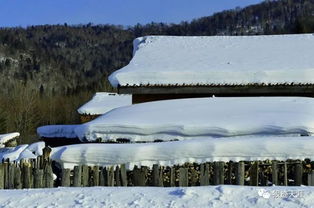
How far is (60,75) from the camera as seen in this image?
4446 inches

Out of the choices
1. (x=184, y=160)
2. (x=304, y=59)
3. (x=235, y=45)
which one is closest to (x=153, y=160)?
(x=184, y=160)

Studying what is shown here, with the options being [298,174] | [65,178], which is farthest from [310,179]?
[65,178]

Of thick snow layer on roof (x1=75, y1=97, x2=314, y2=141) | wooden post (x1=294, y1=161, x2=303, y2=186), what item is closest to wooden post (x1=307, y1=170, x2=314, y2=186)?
wooden post (x1=294, y1=161, x2=303, y2=186)

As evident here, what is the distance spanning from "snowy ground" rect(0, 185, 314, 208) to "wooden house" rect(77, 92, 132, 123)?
62.0 feet

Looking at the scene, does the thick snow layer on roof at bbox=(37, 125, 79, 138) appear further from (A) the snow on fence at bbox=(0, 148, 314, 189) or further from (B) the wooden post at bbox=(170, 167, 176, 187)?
(B) the wooden post at bbox=(170, 167, 176, 187)

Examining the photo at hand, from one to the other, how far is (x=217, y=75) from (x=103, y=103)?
590 inches

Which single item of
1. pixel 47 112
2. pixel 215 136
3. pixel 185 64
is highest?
pixel 185 64

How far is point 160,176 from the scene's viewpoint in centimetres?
733

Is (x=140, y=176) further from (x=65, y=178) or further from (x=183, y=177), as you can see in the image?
(x=65, y=178)

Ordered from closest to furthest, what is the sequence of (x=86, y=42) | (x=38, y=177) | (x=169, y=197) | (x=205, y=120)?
(x=169, y=197), (x=38, y=177), (x=205, y=120), (x=86, y=42)

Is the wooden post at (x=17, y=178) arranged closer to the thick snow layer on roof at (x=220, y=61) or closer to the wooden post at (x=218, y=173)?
the wooden post at (x=218, y=173)

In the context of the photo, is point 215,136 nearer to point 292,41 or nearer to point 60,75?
point 292,41

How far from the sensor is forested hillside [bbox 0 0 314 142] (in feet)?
361

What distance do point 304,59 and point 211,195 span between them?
31.2 feet
